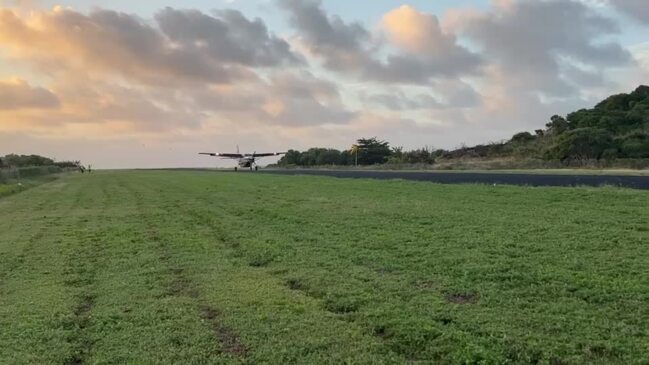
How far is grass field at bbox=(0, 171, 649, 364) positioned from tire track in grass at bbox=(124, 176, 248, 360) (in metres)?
0.04

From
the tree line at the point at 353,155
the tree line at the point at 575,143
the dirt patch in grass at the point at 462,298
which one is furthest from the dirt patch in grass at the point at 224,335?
the tree line at the point at 353,155

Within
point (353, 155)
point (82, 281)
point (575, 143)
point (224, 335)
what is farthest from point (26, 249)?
point (353, 155)

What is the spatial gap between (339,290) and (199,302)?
2.00 meters

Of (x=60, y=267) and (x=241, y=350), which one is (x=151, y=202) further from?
(x=241, y=350)

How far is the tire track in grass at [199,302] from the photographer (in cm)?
632

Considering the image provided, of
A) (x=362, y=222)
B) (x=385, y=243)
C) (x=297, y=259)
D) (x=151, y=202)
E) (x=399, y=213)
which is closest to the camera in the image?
(x=297, y=259)

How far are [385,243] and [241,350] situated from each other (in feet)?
22.6

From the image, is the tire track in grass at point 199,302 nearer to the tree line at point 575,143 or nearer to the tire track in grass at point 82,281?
the tire track in grass at point 82,281

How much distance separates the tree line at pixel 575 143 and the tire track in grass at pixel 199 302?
2042 inches

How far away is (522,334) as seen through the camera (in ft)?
20.7

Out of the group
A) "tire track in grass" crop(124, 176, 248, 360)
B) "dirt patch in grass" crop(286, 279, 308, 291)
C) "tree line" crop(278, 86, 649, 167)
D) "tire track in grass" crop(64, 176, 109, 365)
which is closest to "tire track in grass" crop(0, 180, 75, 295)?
"tire track in grass" crop(64, 176, 109, 365)

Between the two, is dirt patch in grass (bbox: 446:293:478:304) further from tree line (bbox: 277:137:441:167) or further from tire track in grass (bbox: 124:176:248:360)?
tree line (bbox: 277:137:441:167)

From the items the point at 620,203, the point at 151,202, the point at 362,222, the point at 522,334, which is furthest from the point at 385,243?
the point at 151,202

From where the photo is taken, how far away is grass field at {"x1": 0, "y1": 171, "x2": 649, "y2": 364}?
20.1 feet
